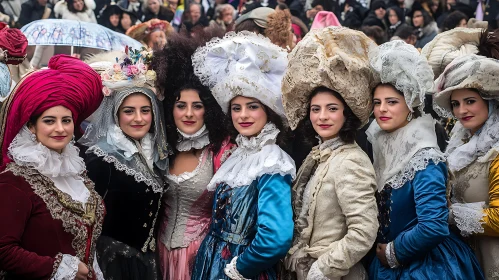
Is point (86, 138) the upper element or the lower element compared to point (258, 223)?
upper

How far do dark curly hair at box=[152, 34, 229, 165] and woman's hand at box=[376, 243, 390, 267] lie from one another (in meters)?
1.32

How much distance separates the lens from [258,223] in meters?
3.90

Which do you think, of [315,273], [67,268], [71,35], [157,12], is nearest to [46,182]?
[67,268]

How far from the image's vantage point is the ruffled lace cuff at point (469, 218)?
421 centimetres

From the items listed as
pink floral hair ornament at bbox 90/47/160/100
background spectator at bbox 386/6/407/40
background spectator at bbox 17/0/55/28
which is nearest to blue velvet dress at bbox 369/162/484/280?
pink floral hair ornament at bbox 90/47/160/100

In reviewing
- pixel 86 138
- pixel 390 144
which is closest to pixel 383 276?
pixel 390 144

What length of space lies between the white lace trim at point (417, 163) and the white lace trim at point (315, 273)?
696mm

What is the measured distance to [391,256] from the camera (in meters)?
4.05

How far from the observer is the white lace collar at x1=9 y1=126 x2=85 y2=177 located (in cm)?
380

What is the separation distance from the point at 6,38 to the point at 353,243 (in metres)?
3.04

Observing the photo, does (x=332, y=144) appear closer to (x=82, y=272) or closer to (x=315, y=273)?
(x=315, y=273)

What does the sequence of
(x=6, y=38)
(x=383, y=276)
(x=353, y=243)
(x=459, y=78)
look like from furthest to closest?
(x=6, y=38)
(x=459, y=78)
(x=383, y=276)
(x=353, y=243)

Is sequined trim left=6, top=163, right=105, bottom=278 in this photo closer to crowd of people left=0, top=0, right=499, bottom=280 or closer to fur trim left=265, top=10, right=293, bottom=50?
crowd of people left=0, top=0, right=499, bottom=280

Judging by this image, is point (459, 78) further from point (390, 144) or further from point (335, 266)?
point (335, 266)
